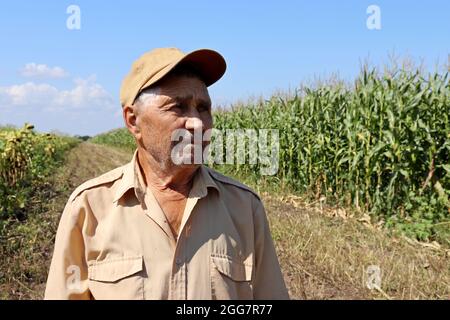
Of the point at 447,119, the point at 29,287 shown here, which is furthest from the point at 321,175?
the point at 29,287

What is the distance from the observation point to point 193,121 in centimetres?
157

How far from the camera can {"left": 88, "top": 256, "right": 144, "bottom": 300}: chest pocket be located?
1.50m

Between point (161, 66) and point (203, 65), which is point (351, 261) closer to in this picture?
point (203, 65)

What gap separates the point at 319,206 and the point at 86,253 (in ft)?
22.6

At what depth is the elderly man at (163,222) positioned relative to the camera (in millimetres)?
1517

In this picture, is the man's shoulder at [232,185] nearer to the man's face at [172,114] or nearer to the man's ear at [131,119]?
the man's face at [172,114]

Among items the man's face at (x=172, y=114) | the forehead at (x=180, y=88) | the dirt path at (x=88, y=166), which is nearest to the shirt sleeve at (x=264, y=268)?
the man's face at (x=172, y=114)

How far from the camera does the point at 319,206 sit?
26.5ft

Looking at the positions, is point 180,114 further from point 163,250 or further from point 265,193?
point 265,193

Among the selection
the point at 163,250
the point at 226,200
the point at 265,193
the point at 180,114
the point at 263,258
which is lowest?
the point at 265,193

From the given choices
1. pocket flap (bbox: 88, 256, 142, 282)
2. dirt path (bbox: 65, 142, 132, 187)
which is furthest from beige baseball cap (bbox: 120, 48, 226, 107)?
dirt path (bbox: 65, 142, 132, 187)

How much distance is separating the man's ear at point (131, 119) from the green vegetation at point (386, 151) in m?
5.22

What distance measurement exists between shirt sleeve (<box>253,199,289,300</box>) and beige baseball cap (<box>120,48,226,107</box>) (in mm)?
524

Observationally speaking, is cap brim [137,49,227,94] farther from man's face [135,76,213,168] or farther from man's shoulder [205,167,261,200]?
man's shoulder [205,167,261,200]
